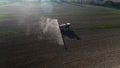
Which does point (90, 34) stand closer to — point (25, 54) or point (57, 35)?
point (57, 35)

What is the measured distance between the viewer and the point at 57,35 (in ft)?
81.6

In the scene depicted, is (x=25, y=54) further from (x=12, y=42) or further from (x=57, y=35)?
(x=57, y=35)

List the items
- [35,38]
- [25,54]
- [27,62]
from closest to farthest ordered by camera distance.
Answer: [27,62] < [25,54] < [35,38]

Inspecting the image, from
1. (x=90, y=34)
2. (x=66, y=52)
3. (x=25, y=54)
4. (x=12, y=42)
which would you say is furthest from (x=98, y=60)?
(x=12, y=42)

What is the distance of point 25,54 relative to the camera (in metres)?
18.4

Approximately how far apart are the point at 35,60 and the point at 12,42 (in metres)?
6.63

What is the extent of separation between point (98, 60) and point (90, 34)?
30.8ft

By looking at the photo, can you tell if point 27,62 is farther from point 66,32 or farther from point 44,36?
point 66,32

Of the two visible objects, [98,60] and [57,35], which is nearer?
[98,60]

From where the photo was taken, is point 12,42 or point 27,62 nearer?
point 27,62

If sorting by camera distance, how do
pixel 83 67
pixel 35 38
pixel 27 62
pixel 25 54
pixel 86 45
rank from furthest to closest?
pixel 35 38, pixel 86 45, pixel 25 54, pixel 27 62, pixel 83 67

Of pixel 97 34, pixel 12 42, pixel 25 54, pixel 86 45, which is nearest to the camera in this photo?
pixel 25 54

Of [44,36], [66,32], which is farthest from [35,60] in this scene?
[66,32]

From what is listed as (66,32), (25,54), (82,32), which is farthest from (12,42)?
(82,32)
